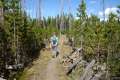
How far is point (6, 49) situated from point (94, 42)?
978 centimetres

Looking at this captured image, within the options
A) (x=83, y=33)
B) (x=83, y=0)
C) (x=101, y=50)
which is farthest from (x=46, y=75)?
(x=83, y=0)

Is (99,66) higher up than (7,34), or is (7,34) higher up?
(7,34)

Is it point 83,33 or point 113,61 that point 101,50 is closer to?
point 83,33

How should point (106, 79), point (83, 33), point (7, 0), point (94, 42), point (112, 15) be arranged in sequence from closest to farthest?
point (106, 79) < point (7, 0) < point (112, 15) < point (94, 42) < point (83, 33)

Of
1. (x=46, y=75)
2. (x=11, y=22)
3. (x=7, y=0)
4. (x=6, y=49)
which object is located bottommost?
(x=46, y=75)

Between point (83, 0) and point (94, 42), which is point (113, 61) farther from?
point (83, 0)

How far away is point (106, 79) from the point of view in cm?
1245

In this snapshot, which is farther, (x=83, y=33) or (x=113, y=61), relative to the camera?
(x=83, y=33)

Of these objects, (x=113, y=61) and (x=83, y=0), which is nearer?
(x=113, y=61)

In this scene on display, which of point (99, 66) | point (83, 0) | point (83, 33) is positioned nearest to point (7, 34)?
point (99, 66)

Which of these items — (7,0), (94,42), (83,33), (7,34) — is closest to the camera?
(7,34)

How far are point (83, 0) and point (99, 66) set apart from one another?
72.8ft

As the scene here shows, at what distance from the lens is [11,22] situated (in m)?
16.3

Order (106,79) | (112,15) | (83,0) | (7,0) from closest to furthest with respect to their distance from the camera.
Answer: (106,79) < (7,0) < (112,15) < (83,0)
